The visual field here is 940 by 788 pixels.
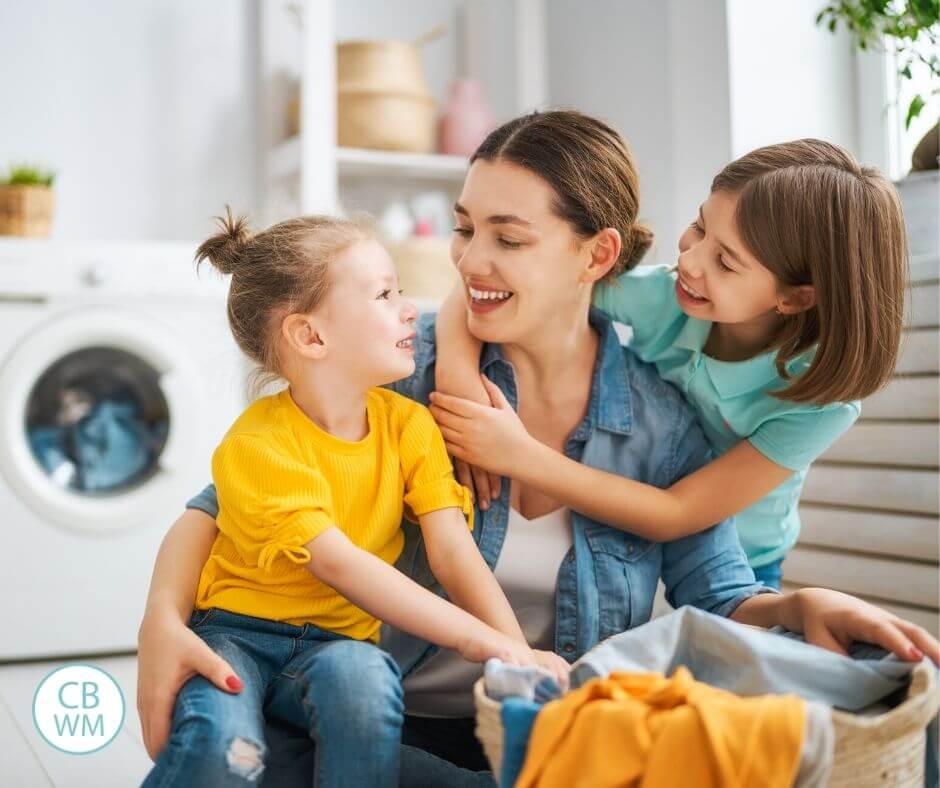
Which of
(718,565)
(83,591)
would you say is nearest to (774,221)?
(718,565)

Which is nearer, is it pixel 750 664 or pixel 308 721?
pixel 750 664

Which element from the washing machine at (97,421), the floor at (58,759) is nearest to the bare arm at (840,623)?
the floor at (58,759)

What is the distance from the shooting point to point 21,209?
2.64 metres

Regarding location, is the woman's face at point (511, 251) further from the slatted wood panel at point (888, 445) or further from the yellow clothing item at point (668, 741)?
the slatted wood panel at point (888, 445)

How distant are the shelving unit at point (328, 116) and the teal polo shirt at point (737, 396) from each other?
5.27 ft

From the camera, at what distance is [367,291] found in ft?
4.35

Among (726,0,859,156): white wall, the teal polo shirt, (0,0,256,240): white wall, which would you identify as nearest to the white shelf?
(0,0,256,240): white wall

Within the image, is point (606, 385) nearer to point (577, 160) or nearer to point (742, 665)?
point (577, 160)

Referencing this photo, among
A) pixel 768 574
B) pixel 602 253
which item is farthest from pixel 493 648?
pixel 768 574

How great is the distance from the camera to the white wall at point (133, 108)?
311 centimetres

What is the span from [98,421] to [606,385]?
1.58 metres

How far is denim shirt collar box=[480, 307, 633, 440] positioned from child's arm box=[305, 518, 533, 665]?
0.37m

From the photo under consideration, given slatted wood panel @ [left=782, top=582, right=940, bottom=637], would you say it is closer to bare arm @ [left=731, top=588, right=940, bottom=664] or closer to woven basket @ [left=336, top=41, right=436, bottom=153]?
bare arm @ [left=731, top=588, right=940, bottom=664]

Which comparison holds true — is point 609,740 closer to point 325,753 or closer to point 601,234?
point 325,753
